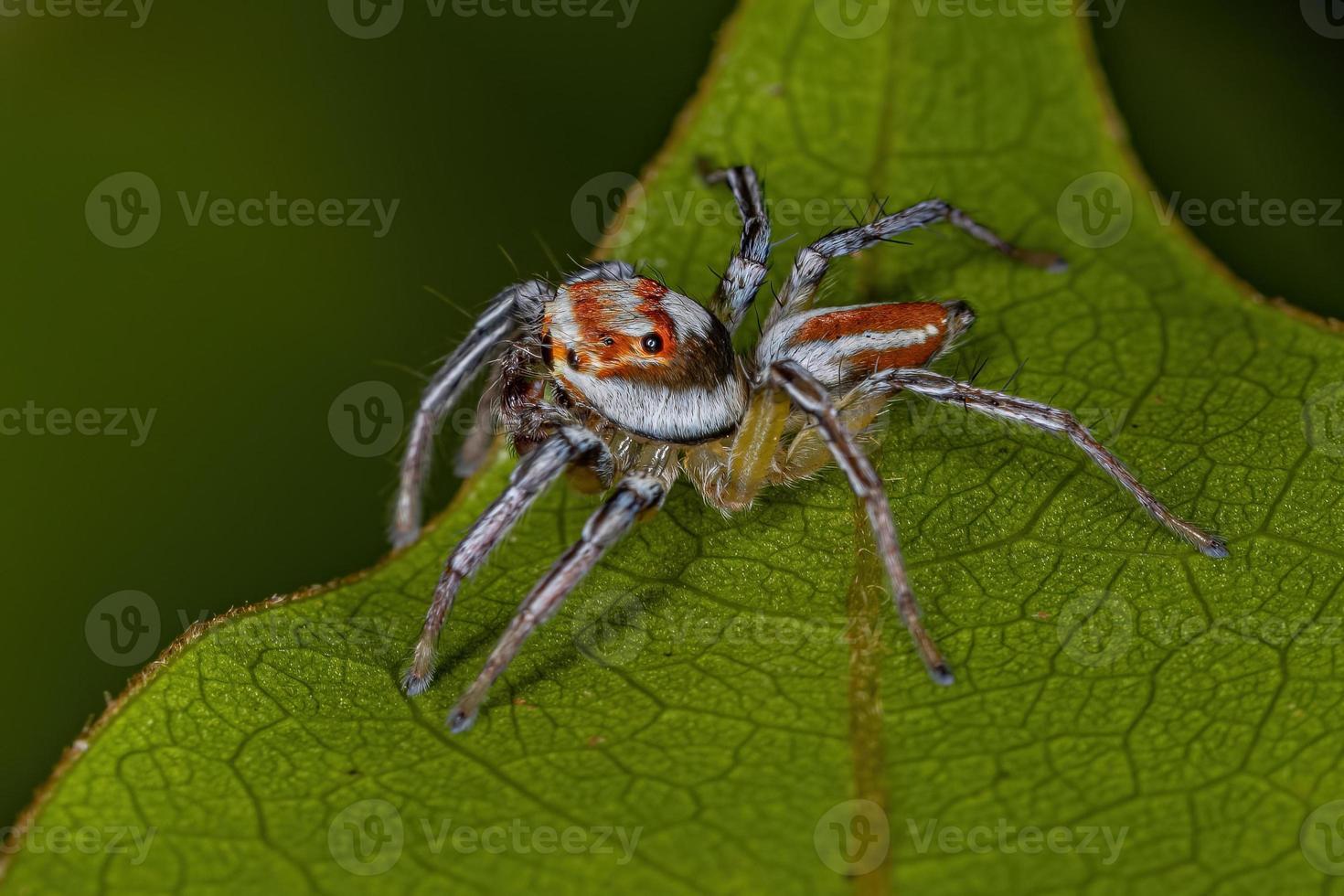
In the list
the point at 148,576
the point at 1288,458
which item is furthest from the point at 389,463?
the point at 1288,458

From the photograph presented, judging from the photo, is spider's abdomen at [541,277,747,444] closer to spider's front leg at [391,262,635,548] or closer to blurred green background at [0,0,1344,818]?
spider's front leg at [391,262,635,548]

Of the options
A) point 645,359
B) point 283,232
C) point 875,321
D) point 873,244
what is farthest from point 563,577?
point 283,232

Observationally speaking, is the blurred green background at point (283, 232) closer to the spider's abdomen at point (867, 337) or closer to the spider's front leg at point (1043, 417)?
the spider's abdomen at point (867, 337)

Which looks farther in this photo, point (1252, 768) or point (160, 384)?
point (160, 384)

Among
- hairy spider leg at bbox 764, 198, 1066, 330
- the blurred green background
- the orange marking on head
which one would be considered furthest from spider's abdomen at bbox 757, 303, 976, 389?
the blurred green background

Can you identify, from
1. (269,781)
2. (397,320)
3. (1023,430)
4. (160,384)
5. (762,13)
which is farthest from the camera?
(397,320)

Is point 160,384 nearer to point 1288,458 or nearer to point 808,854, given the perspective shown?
point 808,854
